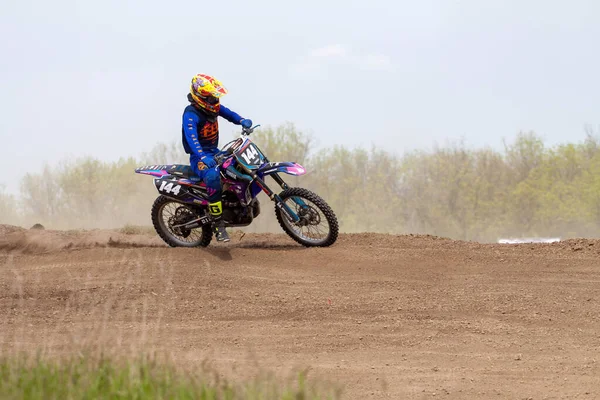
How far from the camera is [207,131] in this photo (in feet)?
39.2

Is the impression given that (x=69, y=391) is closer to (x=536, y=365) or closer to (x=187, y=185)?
(x=536, y=365)

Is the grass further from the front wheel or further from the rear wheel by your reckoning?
the rear wheel

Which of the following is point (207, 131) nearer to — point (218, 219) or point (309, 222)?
point (218, 219)

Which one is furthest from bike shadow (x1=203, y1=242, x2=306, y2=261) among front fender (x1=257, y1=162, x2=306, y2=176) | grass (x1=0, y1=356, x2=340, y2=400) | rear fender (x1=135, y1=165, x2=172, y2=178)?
grass (x1=0, y1=356, x2=340, y2=400)

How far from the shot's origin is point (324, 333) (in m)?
7.59

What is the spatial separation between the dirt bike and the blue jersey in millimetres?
401

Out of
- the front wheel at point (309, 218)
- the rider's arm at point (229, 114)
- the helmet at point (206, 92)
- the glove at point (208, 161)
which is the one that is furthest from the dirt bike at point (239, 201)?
the helmet at point (206, 92)

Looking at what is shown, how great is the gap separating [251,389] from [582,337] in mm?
4693

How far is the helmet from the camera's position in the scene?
11.5 meters

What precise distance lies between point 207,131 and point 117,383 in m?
7.84

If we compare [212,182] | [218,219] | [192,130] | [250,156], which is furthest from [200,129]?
[218,219]

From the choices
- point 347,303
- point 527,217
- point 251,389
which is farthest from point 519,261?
point 527,217

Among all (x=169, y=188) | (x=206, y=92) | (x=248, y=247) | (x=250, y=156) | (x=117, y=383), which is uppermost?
(x=206, y=92)

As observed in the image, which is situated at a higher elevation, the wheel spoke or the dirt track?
the wheel spoke
